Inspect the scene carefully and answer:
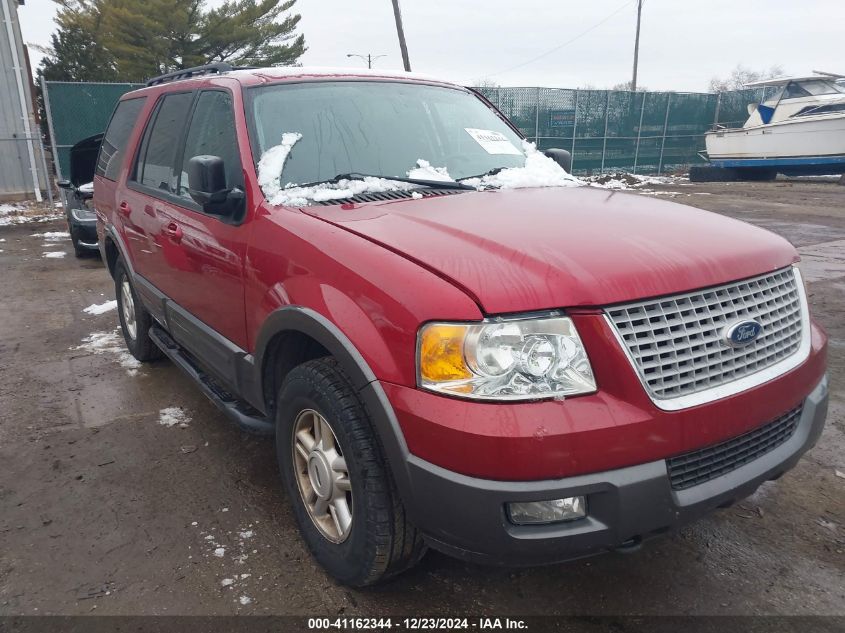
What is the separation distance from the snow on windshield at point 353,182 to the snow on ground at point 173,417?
182 centimetres

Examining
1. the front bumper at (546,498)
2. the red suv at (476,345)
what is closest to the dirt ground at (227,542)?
the red suv at (476,345)

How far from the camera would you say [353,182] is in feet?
9.18

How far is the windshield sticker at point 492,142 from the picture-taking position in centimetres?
345

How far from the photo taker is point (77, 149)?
25.6 feet

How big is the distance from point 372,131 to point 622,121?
2100 cm

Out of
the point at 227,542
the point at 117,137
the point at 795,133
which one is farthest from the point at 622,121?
the point at 227,542

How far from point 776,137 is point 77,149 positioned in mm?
19301

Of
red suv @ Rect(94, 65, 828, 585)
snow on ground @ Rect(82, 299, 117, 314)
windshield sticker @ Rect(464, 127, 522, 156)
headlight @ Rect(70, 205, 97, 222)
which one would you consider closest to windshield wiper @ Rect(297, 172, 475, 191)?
red suv @ Rect(94, 65, 828, 585)

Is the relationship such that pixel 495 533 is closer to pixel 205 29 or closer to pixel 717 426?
pixel 717 426

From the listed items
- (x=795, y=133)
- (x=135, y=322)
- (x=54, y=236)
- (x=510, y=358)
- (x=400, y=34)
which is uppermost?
(x=400, y=34)

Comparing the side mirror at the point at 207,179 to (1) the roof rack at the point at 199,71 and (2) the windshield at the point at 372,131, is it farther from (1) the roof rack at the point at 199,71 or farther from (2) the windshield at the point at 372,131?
(1) the roof rack at the point at 199,71

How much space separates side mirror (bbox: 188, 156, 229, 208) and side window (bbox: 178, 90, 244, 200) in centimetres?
10

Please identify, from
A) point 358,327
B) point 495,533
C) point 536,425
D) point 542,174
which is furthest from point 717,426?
point 542,174

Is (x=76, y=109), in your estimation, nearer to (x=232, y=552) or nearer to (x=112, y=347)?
(x=112, y=347)
